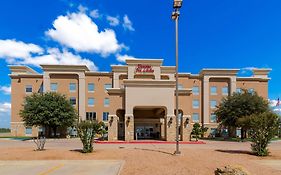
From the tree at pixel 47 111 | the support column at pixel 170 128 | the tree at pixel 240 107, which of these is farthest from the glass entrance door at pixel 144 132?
the tree at pixel 240 107

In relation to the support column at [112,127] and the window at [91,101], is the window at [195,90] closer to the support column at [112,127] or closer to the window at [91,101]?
the window at [91,101]

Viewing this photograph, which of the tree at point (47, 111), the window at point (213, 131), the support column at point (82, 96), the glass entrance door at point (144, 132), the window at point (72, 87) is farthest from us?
the window at point (213, 131)

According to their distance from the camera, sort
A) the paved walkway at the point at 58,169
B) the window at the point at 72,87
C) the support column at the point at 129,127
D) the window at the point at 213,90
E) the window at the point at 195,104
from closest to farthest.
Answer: the paved walkway at the point at 58,169 → the support column at the point at 129,127 → the window at the point at 72,87 → the window at the point at 213,90 → the window at the point at 195,104

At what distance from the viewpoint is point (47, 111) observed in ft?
152

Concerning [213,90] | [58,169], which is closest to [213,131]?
[213,90]

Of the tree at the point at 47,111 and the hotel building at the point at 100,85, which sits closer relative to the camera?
the tree at the point at 47,111

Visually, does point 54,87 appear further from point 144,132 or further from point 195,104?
point 195,104

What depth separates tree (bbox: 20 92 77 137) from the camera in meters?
46.1

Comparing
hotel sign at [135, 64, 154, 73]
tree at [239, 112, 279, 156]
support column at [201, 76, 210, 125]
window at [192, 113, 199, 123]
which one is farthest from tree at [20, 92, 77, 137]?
tree at [239, 112, 279, 156]

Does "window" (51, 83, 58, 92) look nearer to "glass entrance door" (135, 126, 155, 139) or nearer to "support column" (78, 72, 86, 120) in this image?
"support column" (78, 72, 86, 120)

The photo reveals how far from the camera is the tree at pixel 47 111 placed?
151 ft

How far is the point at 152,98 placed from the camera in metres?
38.5

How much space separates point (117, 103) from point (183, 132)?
382 inches

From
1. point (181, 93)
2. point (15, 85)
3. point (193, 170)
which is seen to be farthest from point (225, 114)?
point (15, 85)
